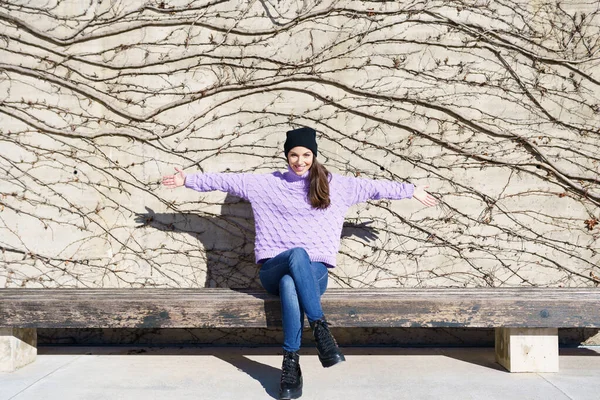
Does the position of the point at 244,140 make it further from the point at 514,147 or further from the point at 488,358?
the point at 488,358

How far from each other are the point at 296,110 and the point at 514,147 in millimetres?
1188

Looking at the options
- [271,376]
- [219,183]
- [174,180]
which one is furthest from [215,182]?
[271,376]

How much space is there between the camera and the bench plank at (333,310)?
8.11 feet

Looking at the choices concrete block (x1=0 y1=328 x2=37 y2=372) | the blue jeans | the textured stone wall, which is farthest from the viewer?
the textured stone wall

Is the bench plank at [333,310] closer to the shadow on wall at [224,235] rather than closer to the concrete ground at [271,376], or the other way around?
the concrete ground at [271,376]

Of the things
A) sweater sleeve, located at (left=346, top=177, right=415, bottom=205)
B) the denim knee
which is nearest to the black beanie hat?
sweater sleeve, located at (left=346, top=177, right=415, bottom=205)

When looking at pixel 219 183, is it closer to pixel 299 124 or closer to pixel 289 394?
pixel 299 124

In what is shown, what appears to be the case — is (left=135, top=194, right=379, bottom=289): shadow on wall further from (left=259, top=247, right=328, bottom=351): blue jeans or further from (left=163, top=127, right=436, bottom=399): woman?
(left=259, top=247, right=328, bottom=351): blue jeans

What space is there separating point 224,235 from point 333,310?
3.14ft

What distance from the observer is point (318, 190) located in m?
2.61

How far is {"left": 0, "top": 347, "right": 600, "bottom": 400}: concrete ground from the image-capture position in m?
2.29

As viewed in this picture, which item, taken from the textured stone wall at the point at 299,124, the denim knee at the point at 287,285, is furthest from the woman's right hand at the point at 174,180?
the denim knee at the point at 287,285

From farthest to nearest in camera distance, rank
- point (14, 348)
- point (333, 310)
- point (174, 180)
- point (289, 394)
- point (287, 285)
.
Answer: point (174, 180)
point (14, 348)
point (333, 310)
point (287, 285)
point (289, 394)

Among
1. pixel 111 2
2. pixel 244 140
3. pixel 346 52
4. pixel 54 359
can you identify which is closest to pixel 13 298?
pixel 54 359
